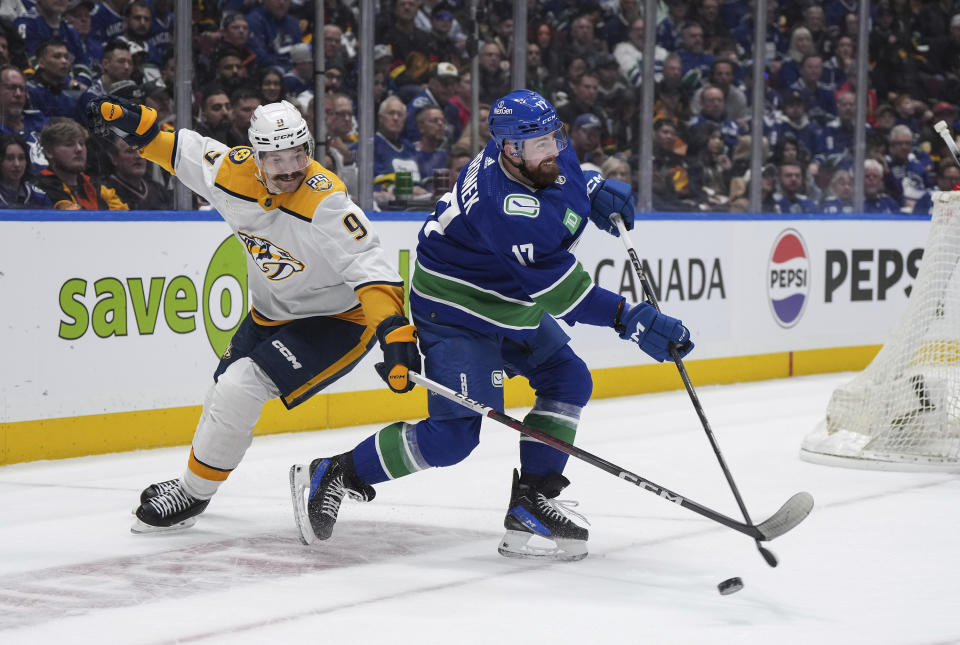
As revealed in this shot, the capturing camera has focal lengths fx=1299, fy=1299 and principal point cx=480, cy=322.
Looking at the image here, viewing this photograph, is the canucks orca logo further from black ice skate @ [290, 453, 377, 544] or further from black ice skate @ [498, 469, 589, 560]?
black ice skate @ [498, 469, 589, 560]

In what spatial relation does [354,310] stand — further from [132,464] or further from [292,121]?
[132,464]

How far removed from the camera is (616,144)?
7254 millimetres

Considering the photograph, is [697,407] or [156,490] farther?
[156,490]

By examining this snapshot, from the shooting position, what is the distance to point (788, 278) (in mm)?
7613

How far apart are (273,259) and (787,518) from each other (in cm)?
148

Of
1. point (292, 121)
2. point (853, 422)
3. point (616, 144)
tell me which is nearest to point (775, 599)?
point (292, 121)

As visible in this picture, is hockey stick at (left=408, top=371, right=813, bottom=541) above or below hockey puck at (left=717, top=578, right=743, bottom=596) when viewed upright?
above

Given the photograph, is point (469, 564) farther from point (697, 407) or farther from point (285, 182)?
point (285, 182)

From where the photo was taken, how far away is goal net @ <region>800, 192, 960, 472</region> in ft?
15.2

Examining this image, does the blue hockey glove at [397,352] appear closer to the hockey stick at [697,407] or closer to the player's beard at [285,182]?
the player's beard at [285,182]

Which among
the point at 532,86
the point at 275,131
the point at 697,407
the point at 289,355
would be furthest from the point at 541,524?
the point at 532,86

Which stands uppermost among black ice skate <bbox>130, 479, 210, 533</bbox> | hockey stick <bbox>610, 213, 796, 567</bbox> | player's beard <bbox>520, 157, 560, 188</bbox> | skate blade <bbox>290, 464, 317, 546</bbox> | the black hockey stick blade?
player's beard <bbox>520, 157, 560, 188</bbox>

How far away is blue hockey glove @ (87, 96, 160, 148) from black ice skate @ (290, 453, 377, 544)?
41.7 inches

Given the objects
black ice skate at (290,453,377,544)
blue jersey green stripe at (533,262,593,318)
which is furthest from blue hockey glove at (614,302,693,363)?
black ice skate at (290,453,377,544)
